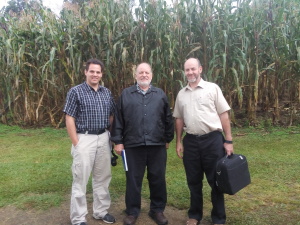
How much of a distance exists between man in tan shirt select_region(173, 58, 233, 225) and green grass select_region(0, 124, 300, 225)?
0.32 metres

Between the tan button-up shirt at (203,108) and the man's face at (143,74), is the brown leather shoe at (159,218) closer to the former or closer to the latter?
the tan button-up shirt at (203,108)

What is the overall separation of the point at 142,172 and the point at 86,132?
660 millimetres

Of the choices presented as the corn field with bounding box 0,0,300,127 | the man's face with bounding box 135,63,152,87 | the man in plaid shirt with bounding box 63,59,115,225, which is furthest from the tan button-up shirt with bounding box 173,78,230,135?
the corn field with bounding box 0,0,300,127

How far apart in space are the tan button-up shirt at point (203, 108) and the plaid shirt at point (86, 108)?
77 centimetres

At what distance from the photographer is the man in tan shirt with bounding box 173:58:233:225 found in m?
2.89

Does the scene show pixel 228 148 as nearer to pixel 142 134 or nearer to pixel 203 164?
pixel 203 164

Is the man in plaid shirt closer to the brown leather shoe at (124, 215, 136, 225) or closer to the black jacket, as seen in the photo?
the black jacket

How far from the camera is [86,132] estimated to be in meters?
2.97

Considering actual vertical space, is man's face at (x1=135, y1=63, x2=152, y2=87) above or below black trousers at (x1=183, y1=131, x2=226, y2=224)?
above

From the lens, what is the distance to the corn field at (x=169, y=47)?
19.6 feet

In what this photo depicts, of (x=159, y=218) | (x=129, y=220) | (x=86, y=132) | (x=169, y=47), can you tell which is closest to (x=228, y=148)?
(x=159, y=218)

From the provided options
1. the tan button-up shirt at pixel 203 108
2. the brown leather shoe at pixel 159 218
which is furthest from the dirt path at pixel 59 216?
the tan button-up shirt at pixel 203 108

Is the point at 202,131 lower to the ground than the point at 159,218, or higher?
higher

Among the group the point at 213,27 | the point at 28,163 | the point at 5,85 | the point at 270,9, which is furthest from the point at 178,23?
the point at 5,85
